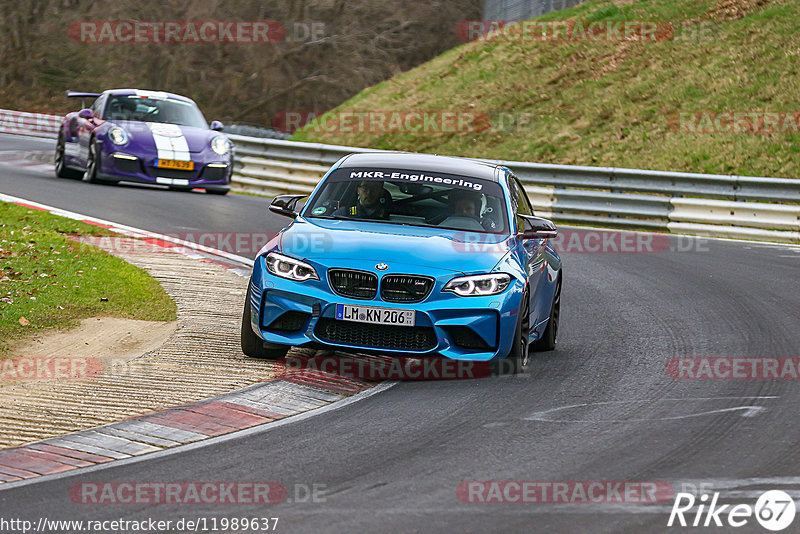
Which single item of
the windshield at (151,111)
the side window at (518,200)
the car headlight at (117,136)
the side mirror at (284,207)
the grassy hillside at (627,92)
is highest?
the grassy hillside at (627,92)

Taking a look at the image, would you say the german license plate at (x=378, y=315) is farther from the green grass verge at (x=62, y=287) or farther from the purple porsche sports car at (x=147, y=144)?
the purple porsche sports car at (x=147, y=144)

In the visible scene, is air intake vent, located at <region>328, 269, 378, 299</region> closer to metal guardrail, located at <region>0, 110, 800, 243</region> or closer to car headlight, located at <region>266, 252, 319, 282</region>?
car headlight, located at <region>266, 252, 319, 282</region>

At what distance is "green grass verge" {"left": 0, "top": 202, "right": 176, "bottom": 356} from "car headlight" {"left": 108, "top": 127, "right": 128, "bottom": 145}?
19.4 feet

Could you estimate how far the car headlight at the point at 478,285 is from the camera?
805 centimetres

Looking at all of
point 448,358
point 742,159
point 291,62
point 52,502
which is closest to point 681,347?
point 448,358

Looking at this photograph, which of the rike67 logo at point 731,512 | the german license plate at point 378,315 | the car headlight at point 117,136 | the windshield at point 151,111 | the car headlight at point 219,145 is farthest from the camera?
the windshield at point 151,111

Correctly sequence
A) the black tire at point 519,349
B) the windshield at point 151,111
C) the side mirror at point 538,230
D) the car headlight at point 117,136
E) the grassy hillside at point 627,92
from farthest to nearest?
the grassy hillside at point 627,92 < the windshield at point 151,111 < the car headlight at point 117,136 < the side mirror at point 538,230 < the black tire at point 519,349

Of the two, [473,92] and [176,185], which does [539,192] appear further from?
[473,92]

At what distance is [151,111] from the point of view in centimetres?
2081

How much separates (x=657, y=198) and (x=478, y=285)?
12728 millimetres

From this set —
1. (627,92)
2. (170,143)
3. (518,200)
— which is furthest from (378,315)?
(627,92)

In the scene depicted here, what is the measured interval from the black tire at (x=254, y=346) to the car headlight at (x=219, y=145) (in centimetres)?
1225

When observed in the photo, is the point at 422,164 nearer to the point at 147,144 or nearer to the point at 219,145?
the point at 147,144

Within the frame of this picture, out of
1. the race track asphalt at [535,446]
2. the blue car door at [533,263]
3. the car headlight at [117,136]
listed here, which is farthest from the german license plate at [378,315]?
the car headlight at [117,136]
